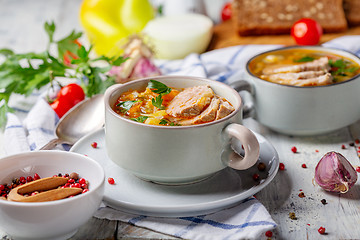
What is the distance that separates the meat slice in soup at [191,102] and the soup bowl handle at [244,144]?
170 mm

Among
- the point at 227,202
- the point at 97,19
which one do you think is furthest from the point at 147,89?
the point at 97,19

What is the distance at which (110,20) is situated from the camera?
12.8 feet

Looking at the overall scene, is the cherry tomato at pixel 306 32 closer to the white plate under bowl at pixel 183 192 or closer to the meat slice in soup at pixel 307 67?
the meat slice in soup at pixel 307 67

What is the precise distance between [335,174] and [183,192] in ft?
1.93

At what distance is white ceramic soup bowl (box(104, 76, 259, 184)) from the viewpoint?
1.77m

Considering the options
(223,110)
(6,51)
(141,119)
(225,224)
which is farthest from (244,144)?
(6,51)

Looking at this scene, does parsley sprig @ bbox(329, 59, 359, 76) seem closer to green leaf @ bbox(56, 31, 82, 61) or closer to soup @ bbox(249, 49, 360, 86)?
soup @ bbox(249, 49, 360, 86)

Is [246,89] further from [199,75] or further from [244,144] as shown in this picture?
[244,144]

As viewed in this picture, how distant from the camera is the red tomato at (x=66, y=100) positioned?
108 inches

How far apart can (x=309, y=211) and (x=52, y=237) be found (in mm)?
907

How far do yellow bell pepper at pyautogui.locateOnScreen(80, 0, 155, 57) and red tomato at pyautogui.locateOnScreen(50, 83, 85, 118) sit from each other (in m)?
1.12

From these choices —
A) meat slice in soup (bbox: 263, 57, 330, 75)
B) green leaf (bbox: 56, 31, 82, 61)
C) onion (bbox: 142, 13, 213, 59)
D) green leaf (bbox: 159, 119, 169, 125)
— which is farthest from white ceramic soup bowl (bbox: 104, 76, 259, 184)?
onion (bbox: 142, 13, 213, 59)

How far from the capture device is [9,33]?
4.29 meters

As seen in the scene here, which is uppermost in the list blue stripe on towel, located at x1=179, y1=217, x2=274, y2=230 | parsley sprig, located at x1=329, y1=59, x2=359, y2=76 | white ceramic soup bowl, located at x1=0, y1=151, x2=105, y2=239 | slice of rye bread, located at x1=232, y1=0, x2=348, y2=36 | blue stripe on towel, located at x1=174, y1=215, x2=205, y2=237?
white ceramic soup bowl, located at x1=0, y1=151, x2=105, y2=239
